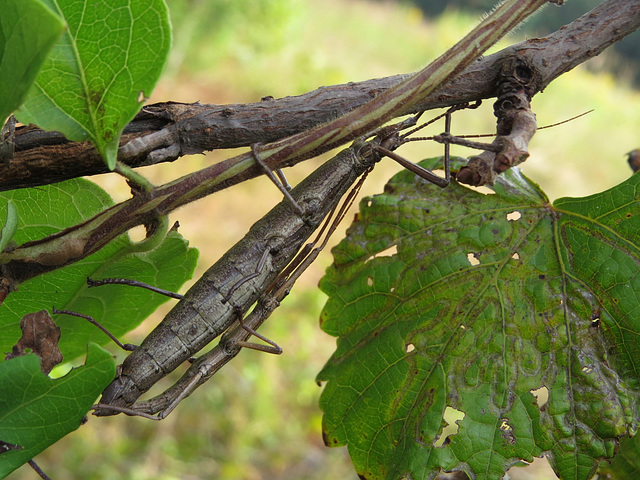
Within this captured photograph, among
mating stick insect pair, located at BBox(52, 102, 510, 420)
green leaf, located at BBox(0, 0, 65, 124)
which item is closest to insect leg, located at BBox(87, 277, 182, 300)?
mating stick insect pair, located at BBox(52, 102, 510, 420)

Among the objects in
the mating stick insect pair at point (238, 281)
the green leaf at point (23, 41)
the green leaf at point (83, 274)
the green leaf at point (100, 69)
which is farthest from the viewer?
the mating stick insect pair at point (238, 281)

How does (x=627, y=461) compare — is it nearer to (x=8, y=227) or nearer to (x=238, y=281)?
(x=238, y=281)

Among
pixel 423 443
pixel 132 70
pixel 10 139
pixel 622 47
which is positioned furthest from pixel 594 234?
pixel 622 47

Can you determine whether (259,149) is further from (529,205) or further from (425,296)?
(529,205)

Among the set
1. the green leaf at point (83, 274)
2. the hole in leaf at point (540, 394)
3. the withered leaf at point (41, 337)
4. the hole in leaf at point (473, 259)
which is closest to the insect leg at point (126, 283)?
the green leaf at point (83, 274)

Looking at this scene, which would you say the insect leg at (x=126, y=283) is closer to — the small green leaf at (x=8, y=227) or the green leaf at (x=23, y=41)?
the small green leaf at (x=8, y=227)

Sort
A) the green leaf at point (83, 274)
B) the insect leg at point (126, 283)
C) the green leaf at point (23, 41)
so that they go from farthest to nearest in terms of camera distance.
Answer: the insect leg at point (126, 283)
the green leaf at point (83, 274)
the green leaf at point (23, 41)
